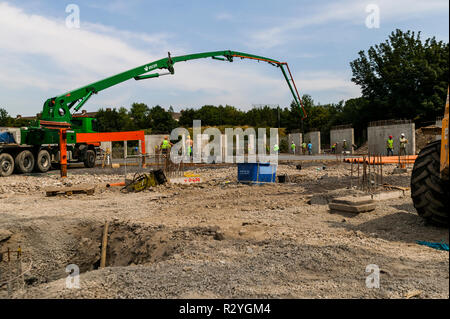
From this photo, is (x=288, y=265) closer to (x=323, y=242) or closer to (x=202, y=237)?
(x=323, y=242)

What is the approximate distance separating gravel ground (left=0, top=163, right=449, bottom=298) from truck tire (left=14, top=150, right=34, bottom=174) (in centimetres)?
552

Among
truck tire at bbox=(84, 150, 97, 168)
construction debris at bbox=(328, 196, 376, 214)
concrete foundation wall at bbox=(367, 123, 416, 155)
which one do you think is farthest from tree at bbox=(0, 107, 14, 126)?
construction debris at bbox=(328, 196, 376, 214)

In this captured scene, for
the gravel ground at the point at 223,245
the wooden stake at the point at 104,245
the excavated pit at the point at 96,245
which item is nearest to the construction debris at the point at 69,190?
the gravel ground at the point at 223,245

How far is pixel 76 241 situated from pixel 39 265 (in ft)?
2.55

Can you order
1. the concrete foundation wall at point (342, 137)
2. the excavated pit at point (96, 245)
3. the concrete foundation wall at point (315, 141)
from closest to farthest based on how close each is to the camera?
1. the excavated pit at point (96, 245)
2. the concrete foundation wall at point (342, 137)
3. the concrete foundation wall at point (315, 141)

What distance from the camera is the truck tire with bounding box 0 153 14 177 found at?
14.8 metres

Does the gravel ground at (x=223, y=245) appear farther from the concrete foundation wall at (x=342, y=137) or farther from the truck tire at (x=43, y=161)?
the concrete foundation wall at (x=342, y=137)

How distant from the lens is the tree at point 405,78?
3445 centimetres

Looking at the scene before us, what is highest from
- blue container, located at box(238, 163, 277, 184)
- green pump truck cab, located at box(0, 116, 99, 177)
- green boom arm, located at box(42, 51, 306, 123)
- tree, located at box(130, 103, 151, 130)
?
tree, located at box(130, 103, 151, 130)

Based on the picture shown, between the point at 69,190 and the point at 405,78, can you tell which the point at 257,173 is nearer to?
the point at 69,190

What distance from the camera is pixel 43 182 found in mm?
13406

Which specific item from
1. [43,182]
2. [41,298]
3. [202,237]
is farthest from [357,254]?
[43,182]

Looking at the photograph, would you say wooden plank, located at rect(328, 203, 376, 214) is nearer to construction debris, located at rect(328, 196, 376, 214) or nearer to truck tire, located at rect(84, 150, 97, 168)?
construction debris, located at rect(328, 196, 376, 214)

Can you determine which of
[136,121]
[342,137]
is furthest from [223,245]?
[136,121]
